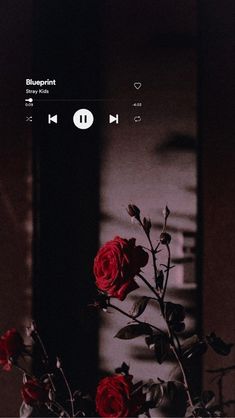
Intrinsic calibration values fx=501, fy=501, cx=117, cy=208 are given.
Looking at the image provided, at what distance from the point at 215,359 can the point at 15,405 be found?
0.46 m

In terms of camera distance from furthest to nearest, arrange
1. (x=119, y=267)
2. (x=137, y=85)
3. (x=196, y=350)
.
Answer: (x=137, y=85)
(x=196, y=350)
(x=119, y=267)

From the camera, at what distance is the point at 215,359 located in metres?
1.12

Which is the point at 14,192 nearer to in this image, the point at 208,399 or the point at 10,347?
the point at 10,347

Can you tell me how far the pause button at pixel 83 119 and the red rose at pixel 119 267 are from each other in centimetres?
40

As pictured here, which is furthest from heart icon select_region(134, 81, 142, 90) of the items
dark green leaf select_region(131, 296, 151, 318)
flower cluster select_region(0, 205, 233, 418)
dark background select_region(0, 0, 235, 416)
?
dark green leaf select_region(131, 296, 151, 318)

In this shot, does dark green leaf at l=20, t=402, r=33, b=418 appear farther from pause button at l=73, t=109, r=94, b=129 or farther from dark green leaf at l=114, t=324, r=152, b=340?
pause button at l=73, t=109, r=94, b=129

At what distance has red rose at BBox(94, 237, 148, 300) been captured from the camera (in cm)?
74

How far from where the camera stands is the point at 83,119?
3.56ft

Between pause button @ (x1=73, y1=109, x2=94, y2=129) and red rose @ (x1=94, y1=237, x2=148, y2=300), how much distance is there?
40 cm

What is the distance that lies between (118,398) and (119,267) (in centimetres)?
20

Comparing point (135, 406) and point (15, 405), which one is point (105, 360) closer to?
point (15, 405)

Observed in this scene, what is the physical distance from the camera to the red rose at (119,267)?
74 cm

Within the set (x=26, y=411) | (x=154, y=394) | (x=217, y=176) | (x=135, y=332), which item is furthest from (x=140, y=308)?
(x=217, y=176)

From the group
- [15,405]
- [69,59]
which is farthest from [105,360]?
[69,59]
